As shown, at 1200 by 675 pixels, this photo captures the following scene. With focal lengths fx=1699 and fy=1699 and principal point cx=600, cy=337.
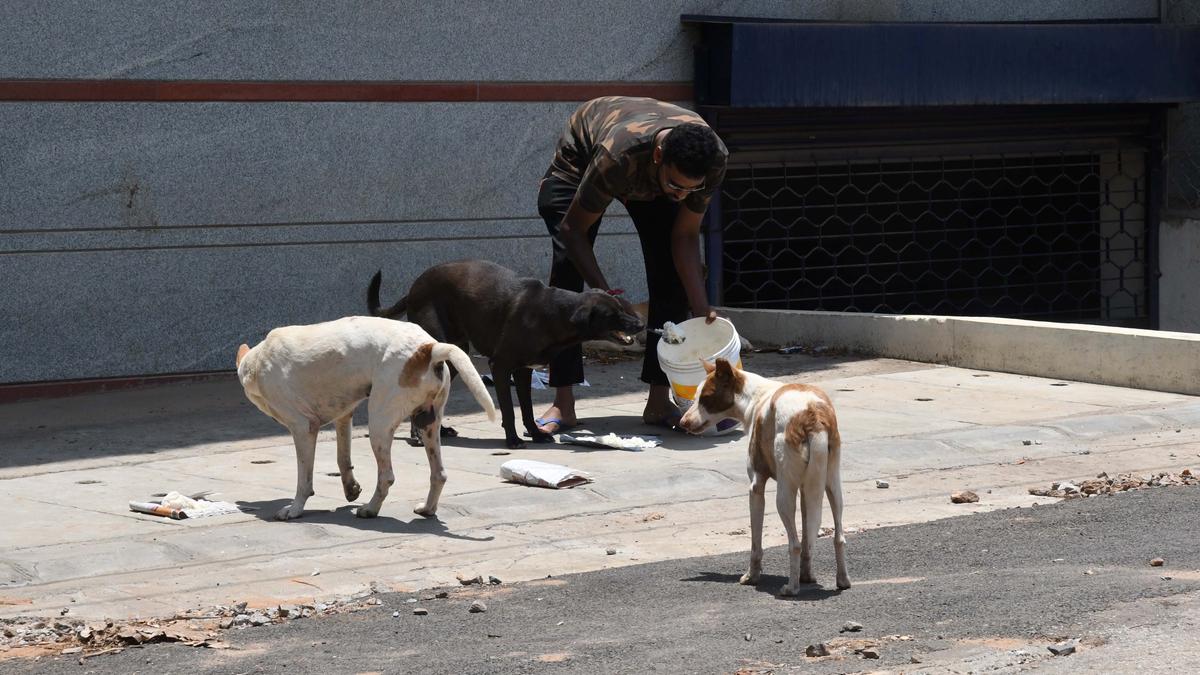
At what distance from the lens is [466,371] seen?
25.5 feet

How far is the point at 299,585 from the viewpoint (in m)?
6.97

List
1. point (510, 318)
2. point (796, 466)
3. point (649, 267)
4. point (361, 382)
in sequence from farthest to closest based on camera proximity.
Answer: point (649, 267) → point (510, 318) → point (361, 382) → point (796, 466)

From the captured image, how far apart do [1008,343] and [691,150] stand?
14.1 ft

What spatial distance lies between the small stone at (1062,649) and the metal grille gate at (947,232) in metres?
10.2

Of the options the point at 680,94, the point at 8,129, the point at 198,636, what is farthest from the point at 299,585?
the point at 680,94

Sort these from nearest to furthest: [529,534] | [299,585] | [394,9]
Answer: [299,585]
[529,534]
[394,9]

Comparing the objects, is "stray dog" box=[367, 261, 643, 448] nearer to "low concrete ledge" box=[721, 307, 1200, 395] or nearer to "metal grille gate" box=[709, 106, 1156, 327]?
"low concrete ledge" box=[721, 307, 1200, 395]

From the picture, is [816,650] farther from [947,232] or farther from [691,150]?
[947,232]

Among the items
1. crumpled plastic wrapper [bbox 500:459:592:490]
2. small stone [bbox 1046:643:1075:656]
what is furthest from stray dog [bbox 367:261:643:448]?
small stone [bbox 1046:643:1075:656]

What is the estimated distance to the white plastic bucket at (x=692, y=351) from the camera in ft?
31.8

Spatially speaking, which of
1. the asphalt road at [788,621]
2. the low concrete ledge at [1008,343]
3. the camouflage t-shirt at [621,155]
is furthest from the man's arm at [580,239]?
the low concrete ledge at [1008,343]

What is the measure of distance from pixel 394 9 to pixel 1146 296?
343 inches

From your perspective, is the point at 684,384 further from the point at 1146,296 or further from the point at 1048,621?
the point at 1146,296


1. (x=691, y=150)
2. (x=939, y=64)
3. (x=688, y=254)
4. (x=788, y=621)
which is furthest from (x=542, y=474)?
(x=939, y=64)
